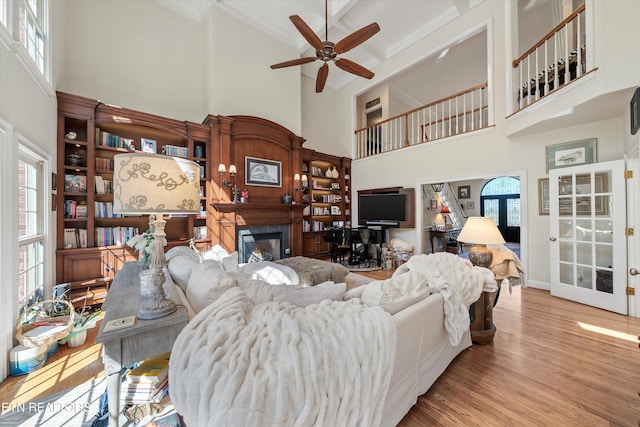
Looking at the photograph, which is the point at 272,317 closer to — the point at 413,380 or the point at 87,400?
the point at 413,380

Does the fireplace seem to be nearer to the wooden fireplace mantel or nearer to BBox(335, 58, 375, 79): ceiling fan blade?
the wooden fireplace mantel

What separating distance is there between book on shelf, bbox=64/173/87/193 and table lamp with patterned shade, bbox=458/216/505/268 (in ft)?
15.4

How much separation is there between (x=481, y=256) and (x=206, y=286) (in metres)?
2.59

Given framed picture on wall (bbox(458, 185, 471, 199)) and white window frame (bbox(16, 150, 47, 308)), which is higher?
framed picture on wall (bbox(458, 185, 471, 199))

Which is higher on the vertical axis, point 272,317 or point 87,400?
point 272,317

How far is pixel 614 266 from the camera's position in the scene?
2994mm

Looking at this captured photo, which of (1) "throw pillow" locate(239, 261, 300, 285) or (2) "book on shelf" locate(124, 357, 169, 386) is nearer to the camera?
(2) "book on shelf" locate(124, 357, 169, 386)

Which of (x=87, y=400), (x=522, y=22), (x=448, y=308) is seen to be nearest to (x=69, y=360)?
(x=87, y=400)

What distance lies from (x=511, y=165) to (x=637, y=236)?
174 centimetres

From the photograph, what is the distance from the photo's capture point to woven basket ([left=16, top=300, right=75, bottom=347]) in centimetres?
194

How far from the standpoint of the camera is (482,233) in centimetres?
244

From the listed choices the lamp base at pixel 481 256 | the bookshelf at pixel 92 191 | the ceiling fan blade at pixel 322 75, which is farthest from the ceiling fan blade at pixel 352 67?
the lamp base at pixel 481 256

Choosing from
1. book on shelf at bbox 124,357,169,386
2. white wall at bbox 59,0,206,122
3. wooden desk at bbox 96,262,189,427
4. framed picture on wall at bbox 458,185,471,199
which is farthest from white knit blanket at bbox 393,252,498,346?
framed picture on wall at bbox 458,185,471,199

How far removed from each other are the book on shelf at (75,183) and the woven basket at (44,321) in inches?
59.3
